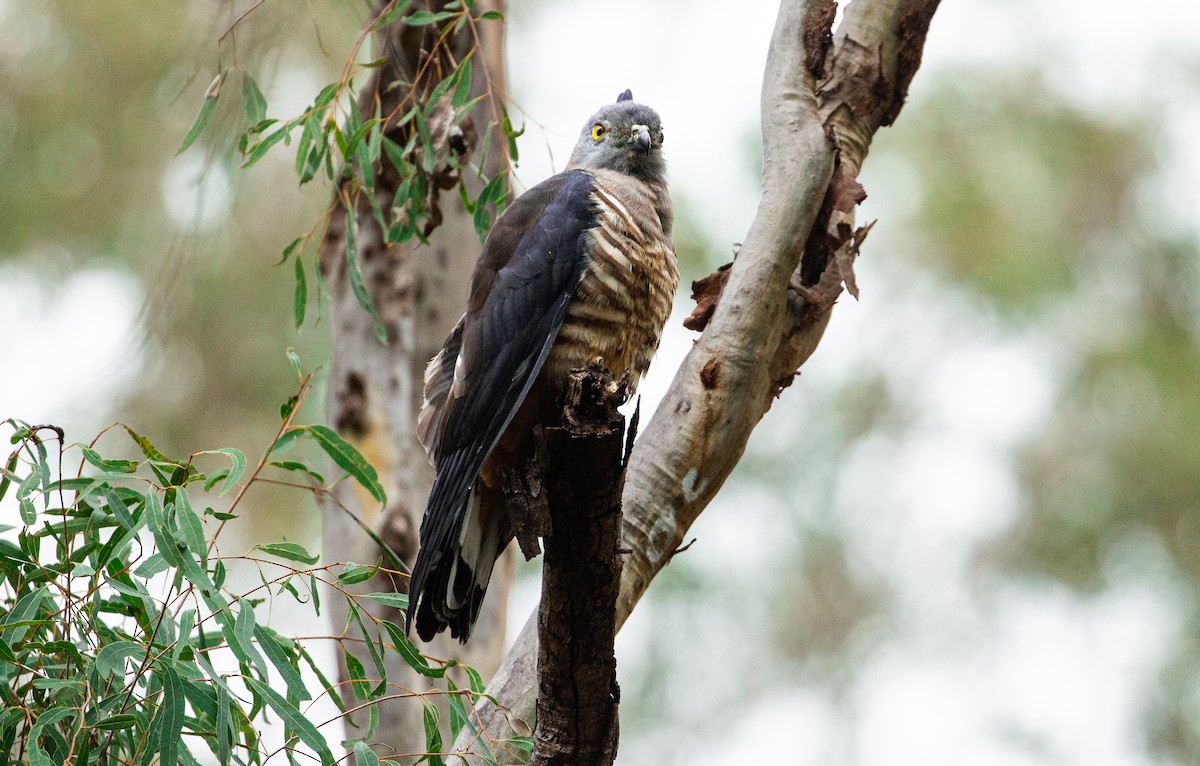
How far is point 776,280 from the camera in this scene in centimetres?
319

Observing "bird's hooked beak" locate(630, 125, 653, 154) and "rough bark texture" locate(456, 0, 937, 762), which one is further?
"bird's hooked beak" locate(630, 125, 653, 154)

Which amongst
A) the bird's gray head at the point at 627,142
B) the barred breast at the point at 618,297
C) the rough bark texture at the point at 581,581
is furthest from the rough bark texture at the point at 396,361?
the rough bark texture at the point at 581,581

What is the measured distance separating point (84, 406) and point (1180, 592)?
737 centimetres

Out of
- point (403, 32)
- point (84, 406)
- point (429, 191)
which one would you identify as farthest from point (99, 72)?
point (429, 191)

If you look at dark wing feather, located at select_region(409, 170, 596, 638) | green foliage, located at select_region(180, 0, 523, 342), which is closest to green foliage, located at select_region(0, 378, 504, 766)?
dark wing feather, located at select_region(409, 170, 596, 638)

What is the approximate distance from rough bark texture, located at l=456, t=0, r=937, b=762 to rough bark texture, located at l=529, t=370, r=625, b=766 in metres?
0.44

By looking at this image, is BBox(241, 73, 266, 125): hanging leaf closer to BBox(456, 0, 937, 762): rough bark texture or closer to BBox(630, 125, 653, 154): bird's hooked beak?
BBox(630, 125, 653, 154): bird's hooked beak

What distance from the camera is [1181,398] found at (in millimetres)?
8016

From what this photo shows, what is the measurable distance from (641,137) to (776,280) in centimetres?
80

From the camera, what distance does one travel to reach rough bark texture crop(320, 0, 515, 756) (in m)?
4.37

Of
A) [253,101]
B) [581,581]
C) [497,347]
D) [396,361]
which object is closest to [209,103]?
[253,101]

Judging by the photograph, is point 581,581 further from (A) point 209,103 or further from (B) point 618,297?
(A) point 209,103

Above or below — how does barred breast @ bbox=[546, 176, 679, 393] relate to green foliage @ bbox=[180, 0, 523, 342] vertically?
below

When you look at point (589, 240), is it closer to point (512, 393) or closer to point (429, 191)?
point (512, 393)
